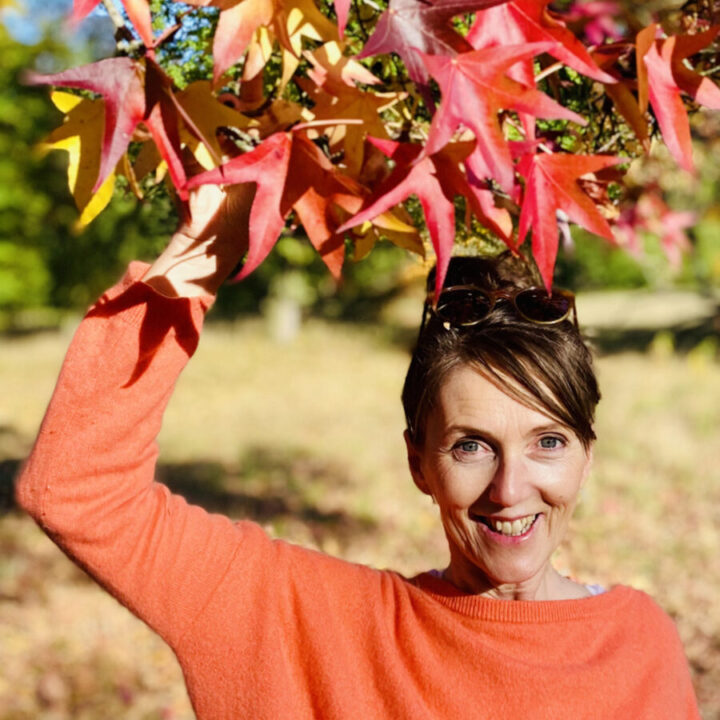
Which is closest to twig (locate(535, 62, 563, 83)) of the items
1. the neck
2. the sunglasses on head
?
the sunglasses on head

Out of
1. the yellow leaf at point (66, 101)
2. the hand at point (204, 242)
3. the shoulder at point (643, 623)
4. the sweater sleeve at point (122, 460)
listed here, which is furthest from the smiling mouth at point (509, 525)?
the yellow leaf at point (66, 101)

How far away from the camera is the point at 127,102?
2.86 feet

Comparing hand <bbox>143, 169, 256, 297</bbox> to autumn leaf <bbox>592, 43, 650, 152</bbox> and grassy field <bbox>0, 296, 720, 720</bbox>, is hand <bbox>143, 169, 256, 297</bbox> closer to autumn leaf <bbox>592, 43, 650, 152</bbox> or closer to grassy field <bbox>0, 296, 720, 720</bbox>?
autumn leaf <bbox>592, 43, 650, 152</bbox>

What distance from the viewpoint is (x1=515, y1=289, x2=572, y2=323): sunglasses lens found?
51.3 inches

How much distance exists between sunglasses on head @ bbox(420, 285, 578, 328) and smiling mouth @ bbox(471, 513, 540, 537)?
0.28 meters

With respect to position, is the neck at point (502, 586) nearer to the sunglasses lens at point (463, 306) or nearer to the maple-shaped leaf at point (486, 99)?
the sunglasses lens at point (463, 306)

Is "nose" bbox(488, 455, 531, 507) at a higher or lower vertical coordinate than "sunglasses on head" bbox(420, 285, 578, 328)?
lower

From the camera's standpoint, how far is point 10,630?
380cm

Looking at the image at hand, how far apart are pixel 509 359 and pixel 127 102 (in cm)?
65

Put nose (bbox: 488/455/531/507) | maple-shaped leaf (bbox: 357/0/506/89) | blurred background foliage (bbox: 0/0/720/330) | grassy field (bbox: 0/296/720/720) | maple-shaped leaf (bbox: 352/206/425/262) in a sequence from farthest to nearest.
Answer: blurred background foliage (bbox: 0/0/720/330), grassy field (bbox: 0/296/720/720), nose (bbox: 488/455/531/507), maple-shaped leaf (bbox: 352/206/425/262), maple-shaped leaf (bbox: 357/0/506/89)

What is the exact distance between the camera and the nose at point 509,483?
4.00 feet

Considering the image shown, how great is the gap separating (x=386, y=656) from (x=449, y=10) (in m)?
0.86

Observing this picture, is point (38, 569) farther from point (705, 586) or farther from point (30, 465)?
point (30, 465)

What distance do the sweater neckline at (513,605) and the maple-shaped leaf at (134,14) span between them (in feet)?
2.84
